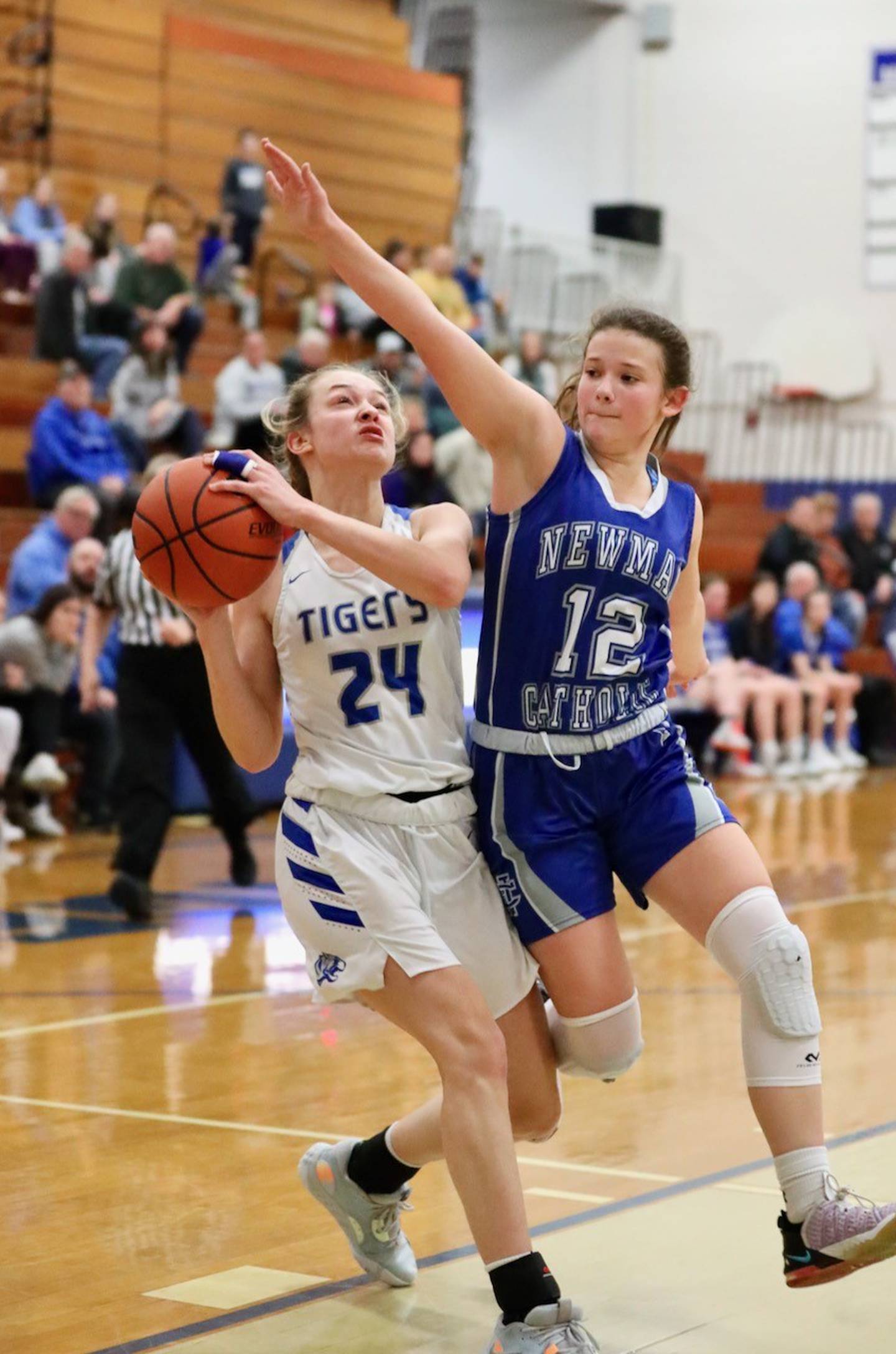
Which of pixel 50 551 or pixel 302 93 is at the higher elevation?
pixel 302 93

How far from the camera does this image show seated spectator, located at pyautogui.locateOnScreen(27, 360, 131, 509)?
11.9m

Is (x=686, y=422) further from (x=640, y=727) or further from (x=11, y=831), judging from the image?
(x=640, y=727)

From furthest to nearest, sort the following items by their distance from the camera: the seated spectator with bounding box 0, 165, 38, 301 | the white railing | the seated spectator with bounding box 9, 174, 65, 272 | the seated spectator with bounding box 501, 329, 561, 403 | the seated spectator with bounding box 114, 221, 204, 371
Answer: the white railing
the seated spectator with bounding box 501, 329, 561, 403
the seated spectator with bounding box 9, 174, 65, 272
the seated spectator with bounding box 0, 165, 38, 301
the seated spectator with bounding box 114, 221, 204, 371

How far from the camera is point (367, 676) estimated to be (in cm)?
341

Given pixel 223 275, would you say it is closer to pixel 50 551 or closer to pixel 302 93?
pixel 302 93

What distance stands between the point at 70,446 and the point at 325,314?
14.9 feet

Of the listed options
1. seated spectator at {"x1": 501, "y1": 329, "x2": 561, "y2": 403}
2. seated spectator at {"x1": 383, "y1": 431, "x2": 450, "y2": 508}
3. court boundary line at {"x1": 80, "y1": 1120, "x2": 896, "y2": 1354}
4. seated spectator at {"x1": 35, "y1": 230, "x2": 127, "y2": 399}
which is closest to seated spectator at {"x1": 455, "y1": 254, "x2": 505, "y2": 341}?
seated spectator at {"x1": 501, "y1": 329, "x2": 561, "y2": 403}

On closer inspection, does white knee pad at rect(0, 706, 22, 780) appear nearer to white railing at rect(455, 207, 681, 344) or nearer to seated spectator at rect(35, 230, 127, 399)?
seated spectator at rect(35, 230, 127, 399)

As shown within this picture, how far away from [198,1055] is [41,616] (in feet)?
16.5

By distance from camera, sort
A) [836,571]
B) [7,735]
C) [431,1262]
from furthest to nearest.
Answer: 1. [836,571]
2. [7,735]
3. [431,1262]

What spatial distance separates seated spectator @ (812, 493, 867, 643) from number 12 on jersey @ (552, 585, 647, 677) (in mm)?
12059

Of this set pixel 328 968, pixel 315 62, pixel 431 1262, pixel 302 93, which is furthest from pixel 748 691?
pixel 328 968

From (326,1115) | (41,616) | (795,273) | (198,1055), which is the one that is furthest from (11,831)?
(795,273)

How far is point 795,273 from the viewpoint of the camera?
21.5 meters
